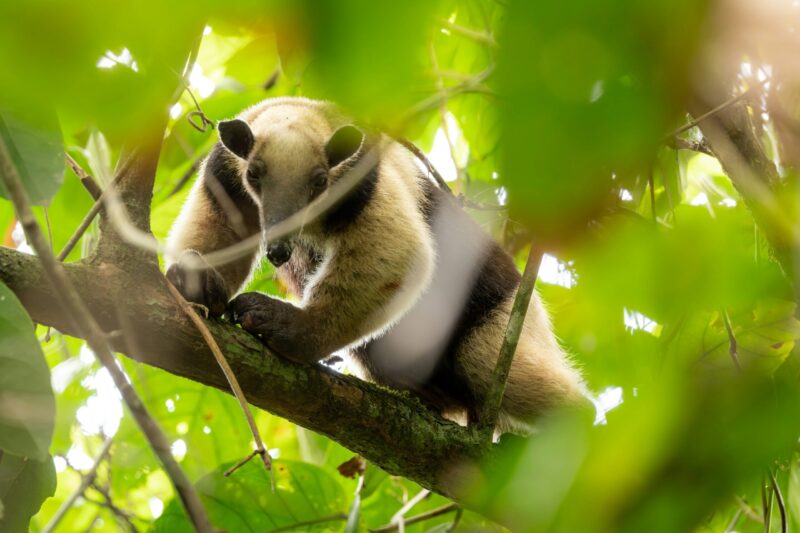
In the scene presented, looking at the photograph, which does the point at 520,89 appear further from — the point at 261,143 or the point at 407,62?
the point at 261,143

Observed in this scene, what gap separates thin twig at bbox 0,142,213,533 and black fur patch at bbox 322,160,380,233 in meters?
2.43

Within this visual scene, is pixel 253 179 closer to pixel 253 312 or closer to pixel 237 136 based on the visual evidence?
pixel 237 136

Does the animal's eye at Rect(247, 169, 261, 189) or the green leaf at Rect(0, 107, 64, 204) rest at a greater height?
the animal's eye at Rect(247, 169, 261, 189)

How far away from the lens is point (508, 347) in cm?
241

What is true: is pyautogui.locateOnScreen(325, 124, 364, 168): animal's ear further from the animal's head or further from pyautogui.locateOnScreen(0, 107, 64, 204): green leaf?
pyautogui.locateOnScreen(0, 107, 64, 204): green leaf

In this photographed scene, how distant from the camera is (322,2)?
0.40 metres

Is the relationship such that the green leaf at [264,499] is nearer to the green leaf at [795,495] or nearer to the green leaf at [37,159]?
the green leaf at [37,159]

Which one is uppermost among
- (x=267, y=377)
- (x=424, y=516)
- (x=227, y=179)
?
(x=227, y=179)

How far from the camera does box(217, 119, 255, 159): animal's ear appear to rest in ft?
11.1

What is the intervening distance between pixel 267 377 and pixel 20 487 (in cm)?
73

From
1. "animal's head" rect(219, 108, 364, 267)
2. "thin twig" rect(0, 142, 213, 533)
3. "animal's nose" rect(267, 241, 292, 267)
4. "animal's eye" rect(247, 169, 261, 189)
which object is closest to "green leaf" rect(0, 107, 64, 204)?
"thin twig" rect(0, 142, 213, 533)

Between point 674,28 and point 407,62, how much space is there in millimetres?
135

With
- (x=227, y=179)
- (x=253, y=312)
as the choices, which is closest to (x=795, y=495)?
(x=253, y=312)

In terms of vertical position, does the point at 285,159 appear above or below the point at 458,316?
above
